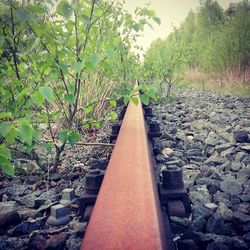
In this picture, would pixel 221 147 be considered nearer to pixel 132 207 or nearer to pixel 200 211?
pixel 200 211

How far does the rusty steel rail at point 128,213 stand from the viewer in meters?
0.68

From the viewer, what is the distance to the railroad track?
69cm

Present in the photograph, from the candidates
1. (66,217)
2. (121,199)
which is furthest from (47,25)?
(121,199)

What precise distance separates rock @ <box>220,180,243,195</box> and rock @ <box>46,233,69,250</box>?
89 cm

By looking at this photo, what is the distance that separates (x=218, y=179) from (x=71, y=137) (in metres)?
0.90

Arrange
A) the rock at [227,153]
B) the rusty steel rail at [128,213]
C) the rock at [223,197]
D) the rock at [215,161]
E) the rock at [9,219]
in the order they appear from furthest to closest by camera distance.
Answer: the rock at [227,153], the rock at [215,161], the rock at [223,197], the rock at [9,219], the rusty steel rail at [128,213]

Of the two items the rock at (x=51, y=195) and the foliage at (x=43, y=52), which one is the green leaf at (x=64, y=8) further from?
the rock at (x=51, y=195)

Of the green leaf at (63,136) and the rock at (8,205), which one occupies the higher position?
the green leaf at (63,136)

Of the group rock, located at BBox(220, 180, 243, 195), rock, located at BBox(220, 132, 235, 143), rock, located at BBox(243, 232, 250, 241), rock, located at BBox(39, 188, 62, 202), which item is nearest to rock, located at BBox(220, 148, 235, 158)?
rock, located at BBox(220, 132, 235, 143)

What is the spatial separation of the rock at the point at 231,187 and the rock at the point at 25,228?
95 centimetres

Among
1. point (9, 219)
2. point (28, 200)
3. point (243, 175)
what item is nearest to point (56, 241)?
point (9, 219)

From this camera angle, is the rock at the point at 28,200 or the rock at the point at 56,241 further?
the rock at the point at 28,200

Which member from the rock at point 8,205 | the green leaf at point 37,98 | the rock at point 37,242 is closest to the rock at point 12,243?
the rock at point 37,242

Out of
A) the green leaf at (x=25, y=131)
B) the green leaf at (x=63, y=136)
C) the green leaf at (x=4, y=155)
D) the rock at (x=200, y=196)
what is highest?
the green leaf at (x=25, y=131)
